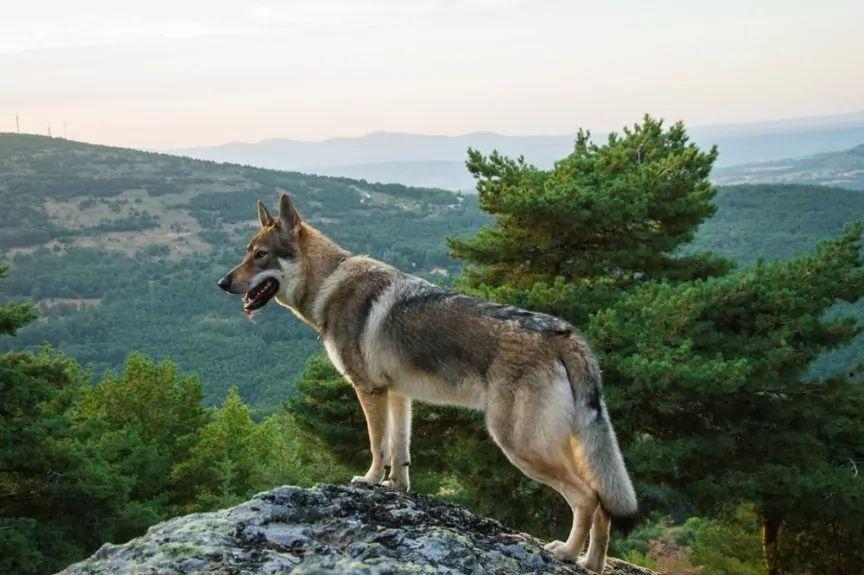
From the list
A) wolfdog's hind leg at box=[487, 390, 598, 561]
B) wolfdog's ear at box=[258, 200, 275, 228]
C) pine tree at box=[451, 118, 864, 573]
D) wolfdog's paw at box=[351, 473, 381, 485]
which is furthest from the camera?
pine tree at box=[451, 118, 864, 573]

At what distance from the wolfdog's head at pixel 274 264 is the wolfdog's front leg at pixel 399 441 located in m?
1.49

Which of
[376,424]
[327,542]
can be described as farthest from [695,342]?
[327,542]

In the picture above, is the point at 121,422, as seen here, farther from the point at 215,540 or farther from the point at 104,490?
the point at 215,540

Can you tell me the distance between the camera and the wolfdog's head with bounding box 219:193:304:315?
7.67m

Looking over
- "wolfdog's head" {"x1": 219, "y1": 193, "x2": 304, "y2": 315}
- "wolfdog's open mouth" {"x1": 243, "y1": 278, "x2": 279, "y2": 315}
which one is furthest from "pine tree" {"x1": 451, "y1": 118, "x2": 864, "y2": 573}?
"wolfdog's open mouth" {"x1": 243, "y1": 278, "x2": 279, "y2": 315}

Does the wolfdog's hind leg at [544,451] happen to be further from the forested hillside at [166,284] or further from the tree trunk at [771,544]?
the forested hillside at [166,284]

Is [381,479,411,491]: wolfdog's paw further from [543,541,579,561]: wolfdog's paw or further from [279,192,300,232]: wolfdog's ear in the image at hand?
[279,192,300,232]: wolfdog's ear

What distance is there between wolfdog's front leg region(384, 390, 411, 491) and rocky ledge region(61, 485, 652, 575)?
91 cm

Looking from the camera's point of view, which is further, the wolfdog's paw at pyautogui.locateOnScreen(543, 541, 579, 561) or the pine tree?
the pine tree

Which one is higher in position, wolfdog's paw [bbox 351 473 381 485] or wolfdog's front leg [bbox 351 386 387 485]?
wolfdog's front leg [bbox 351 386 387 485]

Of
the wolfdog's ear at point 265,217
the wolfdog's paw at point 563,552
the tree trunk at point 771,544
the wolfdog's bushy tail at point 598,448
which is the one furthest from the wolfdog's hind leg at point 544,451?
the tree trunk at point 771,544

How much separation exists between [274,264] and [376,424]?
1.89 m

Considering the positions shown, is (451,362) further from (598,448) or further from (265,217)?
(265,217)

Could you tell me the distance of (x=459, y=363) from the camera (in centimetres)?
645
